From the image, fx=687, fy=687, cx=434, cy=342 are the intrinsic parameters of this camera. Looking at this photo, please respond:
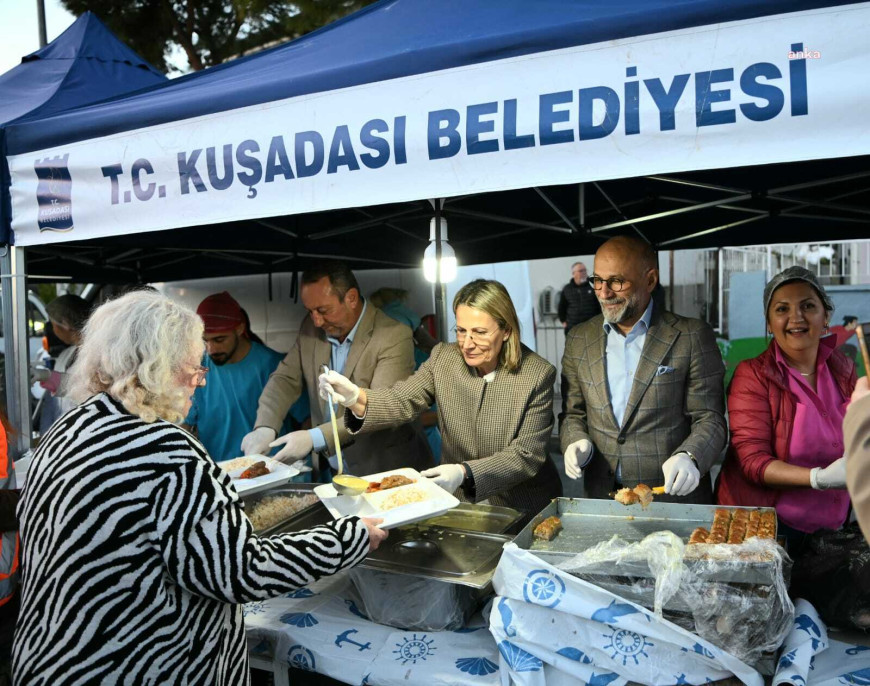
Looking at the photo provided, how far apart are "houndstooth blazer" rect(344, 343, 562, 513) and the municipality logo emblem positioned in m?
1.31

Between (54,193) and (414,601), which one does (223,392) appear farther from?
(414,601)

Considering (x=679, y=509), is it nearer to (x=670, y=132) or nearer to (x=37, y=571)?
(x=670, y=132)

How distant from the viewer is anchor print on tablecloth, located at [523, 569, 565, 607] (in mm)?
1584

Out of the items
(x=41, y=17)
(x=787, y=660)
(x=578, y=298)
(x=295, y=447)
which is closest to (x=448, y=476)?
(x=295, y=447)

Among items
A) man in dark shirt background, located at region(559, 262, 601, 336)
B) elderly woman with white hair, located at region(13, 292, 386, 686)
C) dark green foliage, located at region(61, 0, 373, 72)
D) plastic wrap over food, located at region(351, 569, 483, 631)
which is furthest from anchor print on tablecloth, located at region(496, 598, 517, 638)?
dark green foliage, located at region(61, 0, 373, 72)

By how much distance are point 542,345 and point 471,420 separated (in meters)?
7.17

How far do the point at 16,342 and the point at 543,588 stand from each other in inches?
92.7

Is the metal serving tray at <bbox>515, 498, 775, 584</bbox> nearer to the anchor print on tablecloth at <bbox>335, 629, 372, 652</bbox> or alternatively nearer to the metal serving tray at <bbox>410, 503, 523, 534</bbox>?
the metal serving tray at <bbox>410, 503, 523, 534</bbox>

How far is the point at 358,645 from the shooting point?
188cm

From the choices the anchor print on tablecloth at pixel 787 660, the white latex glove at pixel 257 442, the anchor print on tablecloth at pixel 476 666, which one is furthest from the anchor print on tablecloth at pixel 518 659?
the white latex glove at pixel 257 442

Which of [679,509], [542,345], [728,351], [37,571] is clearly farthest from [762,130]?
[542,345]

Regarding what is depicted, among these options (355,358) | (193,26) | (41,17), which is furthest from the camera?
(41,17)

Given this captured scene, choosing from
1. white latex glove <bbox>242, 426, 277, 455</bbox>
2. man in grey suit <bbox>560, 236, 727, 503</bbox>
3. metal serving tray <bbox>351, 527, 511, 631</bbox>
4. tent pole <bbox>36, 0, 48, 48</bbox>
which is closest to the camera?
metal serving tray <bbox>351, 527, 511, 631</bbox>

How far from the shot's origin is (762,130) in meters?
1.59
